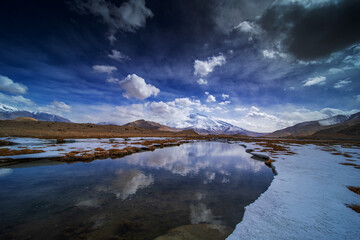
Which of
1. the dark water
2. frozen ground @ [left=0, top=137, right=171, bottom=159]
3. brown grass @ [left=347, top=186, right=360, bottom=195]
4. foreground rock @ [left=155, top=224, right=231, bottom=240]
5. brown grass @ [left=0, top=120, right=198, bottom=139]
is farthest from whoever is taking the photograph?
brown grass @ [left=0, top=120, right=198, bottom=139]

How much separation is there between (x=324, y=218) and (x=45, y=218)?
1478 centimetres

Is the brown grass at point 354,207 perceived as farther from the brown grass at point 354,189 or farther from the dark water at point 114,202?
the dark water at point 114,202

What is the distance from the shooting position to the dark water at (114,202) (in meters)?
7.06

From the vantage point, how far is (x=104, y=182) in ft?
44.7

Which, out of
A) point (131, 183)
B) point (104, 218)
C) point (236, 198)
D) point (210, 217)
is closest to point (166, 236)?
point (210, 217)

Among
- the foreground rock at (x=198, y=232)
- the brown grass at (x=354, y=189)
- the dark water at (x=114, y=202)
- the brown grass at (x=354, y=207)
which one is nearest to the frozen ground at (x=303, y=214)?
the brown grass at (x=354, y=207)

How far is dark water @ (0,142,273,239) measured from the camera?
7.06 m

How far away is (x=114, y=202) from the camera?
32.1 feet

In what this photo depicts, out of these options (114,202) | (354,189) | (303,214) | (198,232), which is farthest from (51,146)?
(354,189)

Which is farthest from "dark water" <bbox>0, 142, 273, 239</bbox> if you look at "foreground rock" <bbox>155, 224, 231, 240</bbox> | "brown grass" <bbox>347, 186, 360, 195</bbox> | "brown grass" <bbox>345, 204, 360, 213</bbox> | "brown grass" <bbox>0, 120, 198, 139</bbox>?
"brown grass" <bbox>0, 120, 198, 139</bbox>

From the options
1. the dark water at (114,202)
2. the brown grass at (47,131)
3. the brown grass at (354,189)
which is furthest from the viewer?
the brown grass at (47,131)

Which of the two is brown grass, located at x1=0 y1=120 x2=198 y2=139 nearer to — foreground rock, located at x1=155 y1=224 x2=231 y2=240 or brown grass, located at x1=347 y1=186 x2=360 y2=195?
foreground rock, located at x1=155 y1=224 x2=231 y2=240

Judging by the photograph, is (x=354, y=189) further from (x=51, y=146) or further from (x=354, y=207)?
(x=51, y=146)

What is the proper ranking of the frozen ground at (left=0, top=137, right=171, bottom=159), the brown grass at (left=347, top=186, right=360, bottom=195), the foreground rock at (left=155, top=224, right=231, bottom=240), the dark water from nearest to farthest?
the foreground rock at (left=155, top=224, right=231, bottom=240)
the dark water
the brown grass at (left=347, top=186, right=360, bottom=195)
the frozen ground at (left=0, top=137, right=171, bottom=159)
